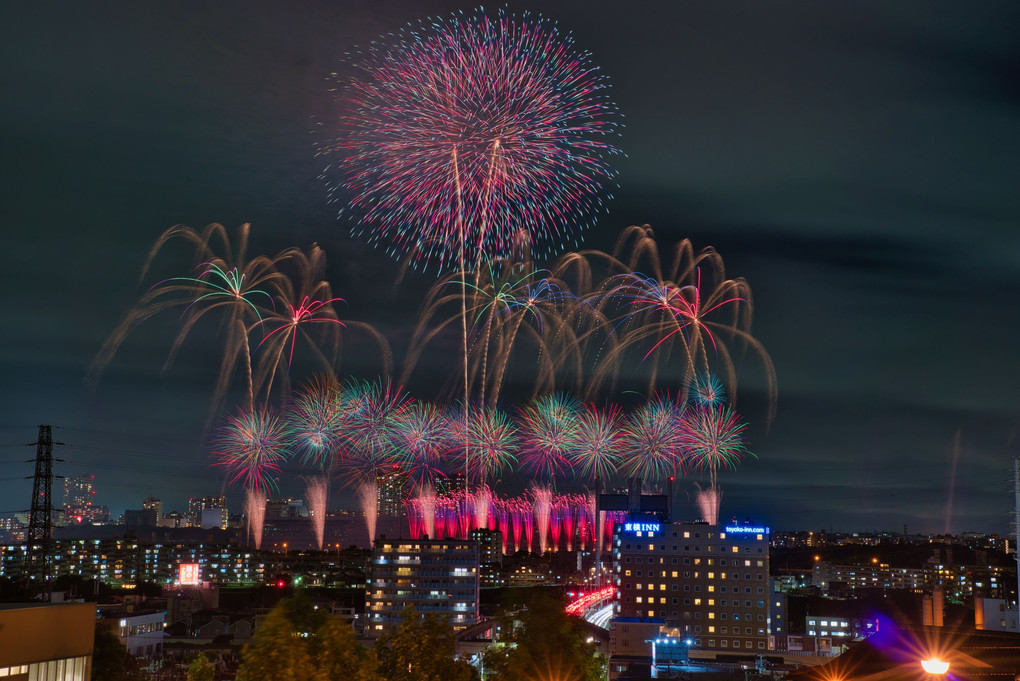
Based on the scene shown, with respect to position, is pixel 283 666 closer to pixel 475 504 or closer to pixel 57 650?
pixel 57 650

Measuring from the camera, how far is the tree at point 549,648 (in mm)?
34812

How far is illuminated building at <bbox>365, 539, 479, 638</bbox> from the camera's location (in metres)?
79.1

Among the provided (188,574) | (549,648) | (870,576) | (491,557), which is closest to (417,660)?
(549,648)

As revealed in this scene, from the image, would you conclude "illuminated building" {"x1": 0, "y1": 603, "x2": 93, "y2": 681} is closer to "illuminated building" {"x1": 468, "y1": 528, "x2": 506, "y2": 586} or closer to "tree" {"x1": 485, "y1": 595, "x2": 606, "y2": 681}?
"tree" {"x1": 485, "y1": 595, "x2": 606, "y2": 681}

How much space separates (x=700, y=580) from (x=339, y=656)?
2965 inches

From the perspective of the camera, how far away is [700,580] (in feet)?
298

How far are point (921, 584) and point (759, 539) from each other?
76649 millimetres

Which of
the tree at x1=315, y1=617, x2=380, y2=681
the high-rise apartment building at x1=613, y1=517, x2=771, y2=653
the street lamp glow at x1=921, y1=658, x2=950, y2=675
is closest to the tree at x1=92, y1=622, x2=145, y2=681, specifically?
the tree at x1=315, y1=617, x2=380, y2=681

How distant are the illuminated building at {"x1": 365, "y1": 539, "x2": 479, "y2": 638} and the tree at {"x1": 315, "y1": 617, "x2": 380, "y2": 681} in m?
59.2

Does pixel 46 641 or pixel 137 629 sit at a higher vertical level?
pixel 46 641

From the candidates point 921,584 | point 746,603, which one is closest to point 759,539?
point 746,603

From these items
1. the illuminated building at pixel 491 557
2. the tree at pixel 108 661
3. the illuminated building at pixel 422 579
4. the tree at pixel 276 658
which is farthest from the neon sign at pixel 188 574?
the tree at pixel 276 658

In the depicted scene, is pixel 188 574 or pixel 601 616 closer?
pixel 601 616

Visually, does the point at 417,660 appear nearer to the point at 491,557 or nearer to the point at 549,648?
the point at 549,648
